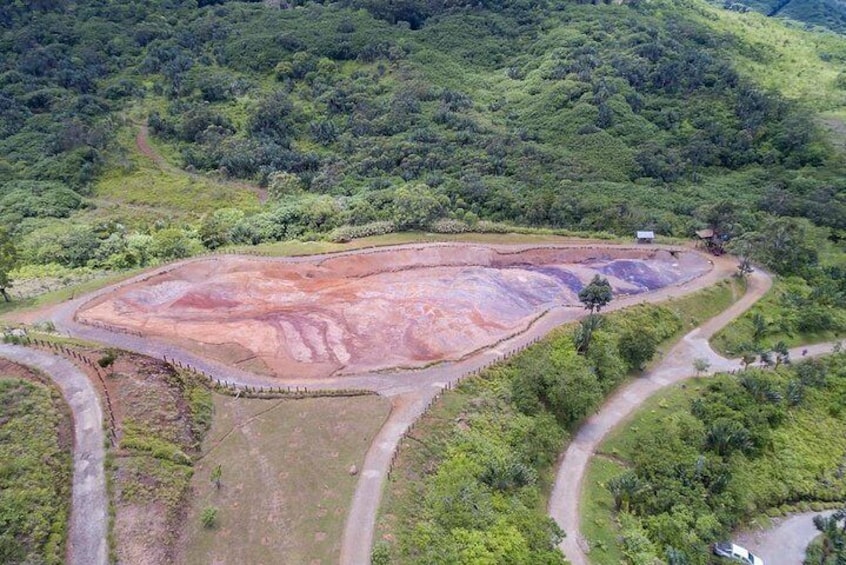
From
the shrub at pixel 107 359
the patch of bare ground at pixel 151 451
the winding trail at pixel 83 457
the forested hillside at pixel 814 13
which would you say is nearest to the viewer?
the winding trail at pixel 83 457

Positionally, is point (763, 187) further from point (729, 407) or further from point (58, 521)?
point (58, 521)

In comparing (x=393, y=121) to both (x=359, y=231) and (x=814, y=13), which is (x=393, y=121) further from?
(x=814, y=13)

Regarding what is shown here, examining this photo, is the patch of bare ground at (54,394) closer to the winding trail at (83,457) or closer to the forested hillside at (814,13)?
the winding trail at (83,457)

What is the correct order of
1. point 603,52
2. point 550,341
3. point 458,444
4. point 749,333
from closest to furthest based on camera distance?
point 458,444 < point 550,341 < point 749,333 < point 603,52

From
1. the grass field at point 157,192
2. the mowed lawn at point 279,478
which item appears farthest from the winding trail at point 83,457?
the grass field at point 157,192

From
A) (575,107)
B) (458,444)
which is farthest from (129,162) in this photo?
(458,444)

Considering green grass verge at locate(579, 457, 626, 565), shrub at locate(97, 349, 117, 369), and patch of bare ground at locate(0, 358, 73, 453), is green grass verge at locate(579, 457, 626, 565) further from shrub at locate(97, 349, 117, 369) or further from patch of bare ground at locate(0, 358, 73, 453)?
shrub at locate(97, 349, 117, 369)
